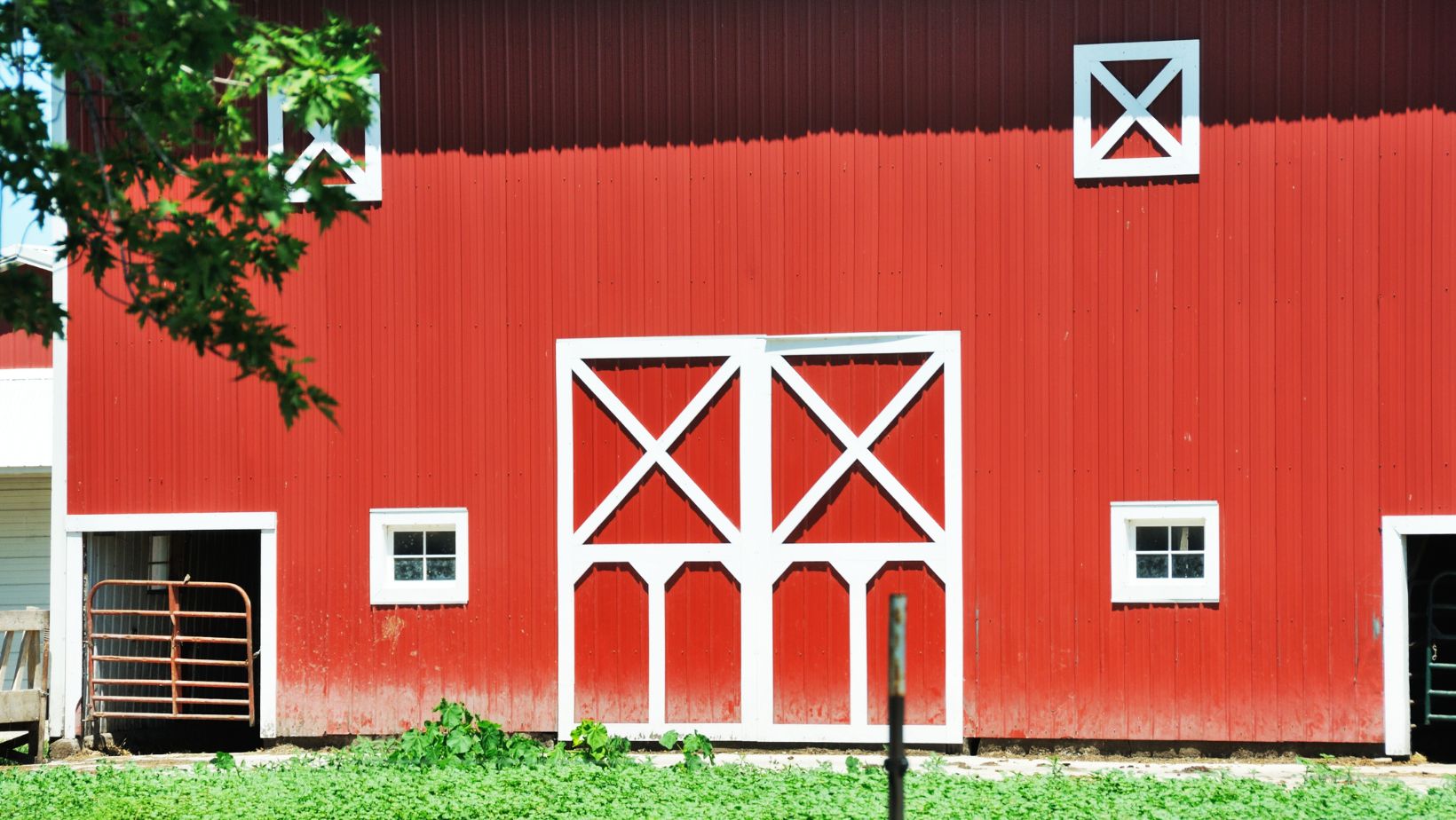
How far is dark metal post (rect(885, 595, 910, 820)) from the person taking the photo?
196 inches

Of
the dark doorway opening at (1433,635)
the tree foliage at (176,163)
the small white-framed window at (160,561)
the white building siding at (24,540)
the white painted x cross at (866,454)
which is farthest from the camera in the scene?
the white building siding at (24,540)

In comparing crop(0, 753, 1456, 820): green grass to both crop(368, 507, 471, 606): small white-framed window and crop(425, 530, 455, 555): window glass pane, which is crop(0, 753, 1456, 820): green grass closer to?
crop(368, 507, 471, 606): small white-framed window

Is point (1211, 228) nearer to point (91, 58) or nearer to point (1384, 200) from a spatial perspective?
point (1384, 200)

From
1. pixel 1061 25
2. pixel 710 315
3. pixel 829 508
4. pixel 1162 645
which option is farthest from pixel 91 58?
pixel 1162 645

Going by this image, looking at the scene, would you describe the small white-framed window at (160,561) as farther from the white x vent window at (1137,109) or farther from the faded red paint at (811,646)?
the white x vent window at (1137,109)

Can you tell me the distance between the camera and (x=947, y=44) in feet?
32.9

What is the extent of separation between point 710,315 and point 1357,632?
4.57m

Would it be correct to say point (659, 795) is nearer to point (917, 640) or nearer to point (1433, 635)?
point (917, 640)

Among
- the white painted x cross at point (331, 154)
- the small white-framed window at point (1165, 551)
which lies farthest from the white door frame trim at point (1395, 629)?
the white painted x cross at point (331, 154)

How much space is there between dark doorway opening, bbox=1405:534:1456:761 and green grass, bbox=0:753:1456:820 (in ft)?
5.86

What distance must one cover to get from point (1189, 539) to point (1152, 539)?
225mm

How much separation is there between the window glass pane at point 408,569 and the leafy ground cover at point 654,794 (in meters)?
1.45

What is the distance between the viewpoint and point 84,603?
10805mm

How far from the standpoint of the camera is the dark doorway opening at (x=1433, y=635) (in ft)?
33.7
